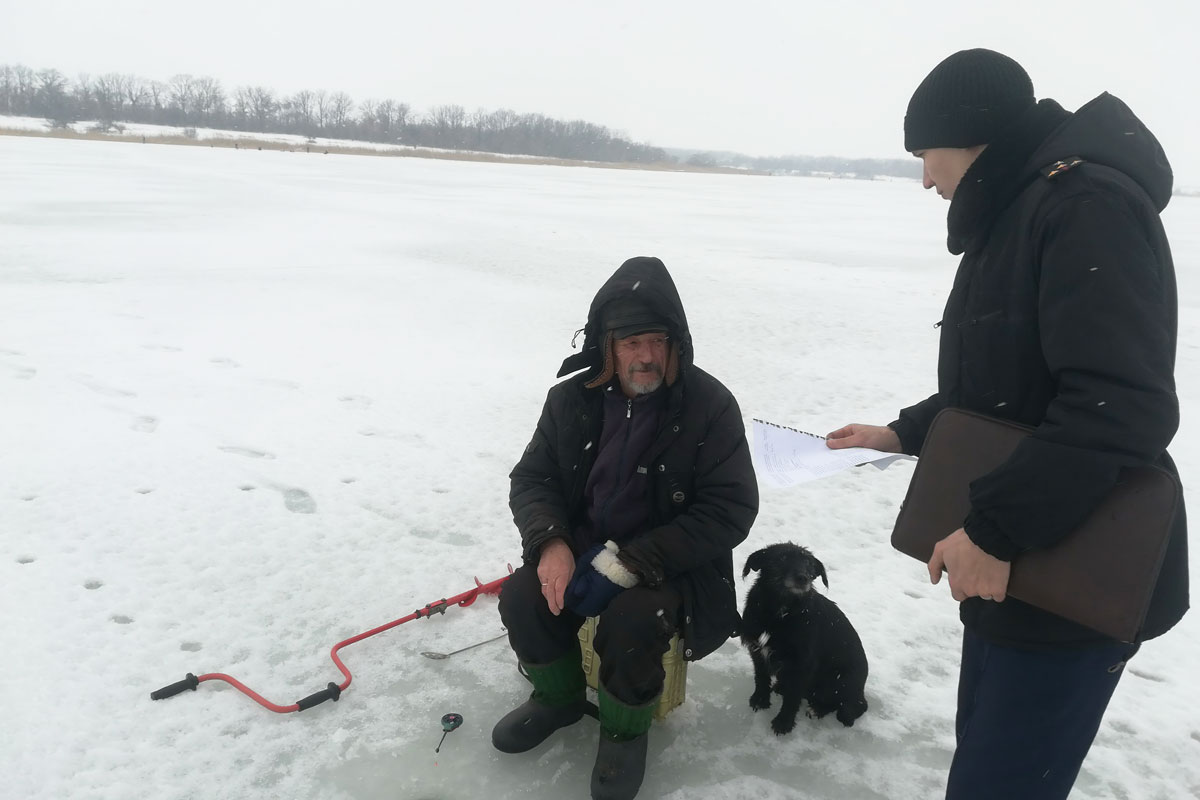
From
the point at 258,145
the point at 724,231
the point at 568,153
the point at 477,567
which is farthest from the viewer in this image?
the point at 568,153

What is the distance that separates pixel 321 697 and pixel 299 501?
1.73 m

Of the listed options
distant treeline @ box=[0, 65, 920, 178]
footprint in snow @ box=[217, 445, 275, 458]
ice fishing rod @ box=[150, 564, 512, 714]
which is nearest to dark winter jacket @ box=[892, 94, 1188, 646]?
ice fishing rod @ box=[150, 564, 512, 714]

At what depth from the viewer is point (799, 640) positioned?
8.58 ft

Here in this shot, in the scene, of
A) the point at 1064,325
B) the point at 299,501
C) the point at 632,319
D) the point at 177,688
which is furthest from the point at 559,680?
the point at 299,501

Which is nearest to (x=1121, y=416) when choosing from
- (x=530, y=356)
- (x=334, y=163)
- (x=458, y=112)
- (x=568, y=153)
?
(x=530, y=356)

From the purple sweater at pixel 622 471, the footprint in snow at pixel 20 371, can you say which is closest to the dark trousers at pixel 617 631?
the purple sweater at pixel 622 471

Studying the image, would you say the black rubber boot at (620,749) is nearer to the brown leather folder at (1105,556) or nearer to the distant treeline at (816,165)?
the brown leather folder at (1105,556)

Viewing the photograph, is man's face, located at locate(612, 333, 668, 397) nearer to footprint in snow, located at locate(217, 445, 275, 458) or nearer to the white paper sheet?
the white paper sheet

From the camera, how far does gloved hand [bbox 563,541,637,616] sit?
7.94ft

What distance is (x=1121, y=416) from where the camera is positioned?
133cm

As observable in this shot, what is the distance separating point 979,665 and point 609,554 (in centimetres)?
107

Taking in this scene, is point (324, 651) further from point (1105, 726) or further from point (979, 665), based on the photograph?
point (1105, 726)

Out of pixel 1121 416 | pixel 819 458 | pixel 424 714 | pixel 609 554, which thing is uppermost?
pixel 1121 416

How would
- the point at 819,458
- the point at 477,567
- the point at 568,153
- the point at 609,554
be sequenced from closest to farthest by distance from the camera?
the point at 819,458 < the point at 609,554 < the point at 477,567 < the point at 568,153
